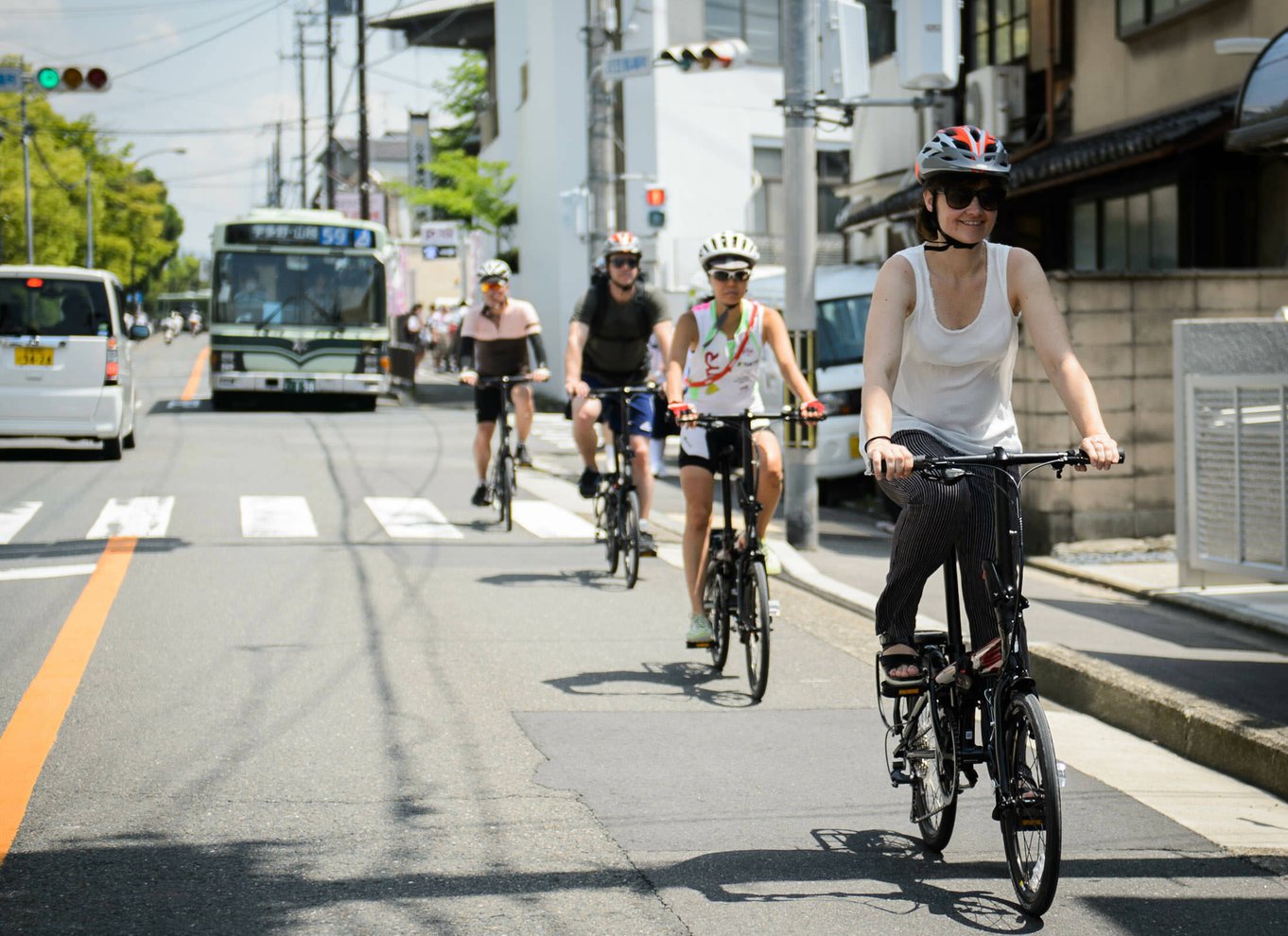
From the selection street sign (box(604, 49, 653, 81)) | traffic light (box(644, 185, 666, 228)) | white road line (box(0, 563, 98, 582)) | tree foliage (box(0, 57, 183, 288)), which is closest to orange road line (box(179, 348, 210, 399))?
tree foliage (box(0, 57, 183, 288))

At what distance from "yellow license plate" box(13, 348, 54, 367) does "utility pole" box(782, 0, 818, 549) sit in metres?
8.98

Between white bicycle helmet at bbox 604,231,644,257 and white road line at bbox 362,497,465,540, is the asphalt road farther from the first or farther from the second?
white bicycle helmet at bbox 604,231,644,257

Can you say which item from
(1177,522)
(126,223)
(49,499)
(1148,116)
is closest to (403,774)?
(1177,522)

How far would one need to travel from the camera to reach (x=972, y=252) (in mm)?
4406

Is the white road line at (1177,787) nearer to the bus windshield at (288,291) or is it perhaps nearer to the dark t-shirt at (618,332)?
the dark t-shirt at (618,332)

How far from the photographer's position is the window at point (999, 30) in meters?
17.1

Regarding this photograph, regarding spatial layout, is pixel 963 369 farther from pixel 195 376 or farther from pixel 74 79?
pixel 195 376

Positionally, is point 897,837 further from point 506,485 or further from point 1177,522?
point 506,485

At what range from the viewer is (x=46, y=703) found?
639 centimetres

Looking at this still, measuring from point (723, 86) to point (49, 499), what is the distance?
67.9 ft

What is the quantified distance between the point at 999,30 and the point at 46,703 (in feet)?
46.1

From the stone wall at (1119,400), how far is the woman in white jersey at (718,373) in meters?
3.95

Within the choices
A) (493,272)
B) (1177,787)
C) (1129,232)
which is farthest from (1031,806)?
(1129,232)

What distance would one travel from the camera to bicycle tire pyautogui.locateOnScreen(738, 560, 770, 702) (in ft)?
21.9
